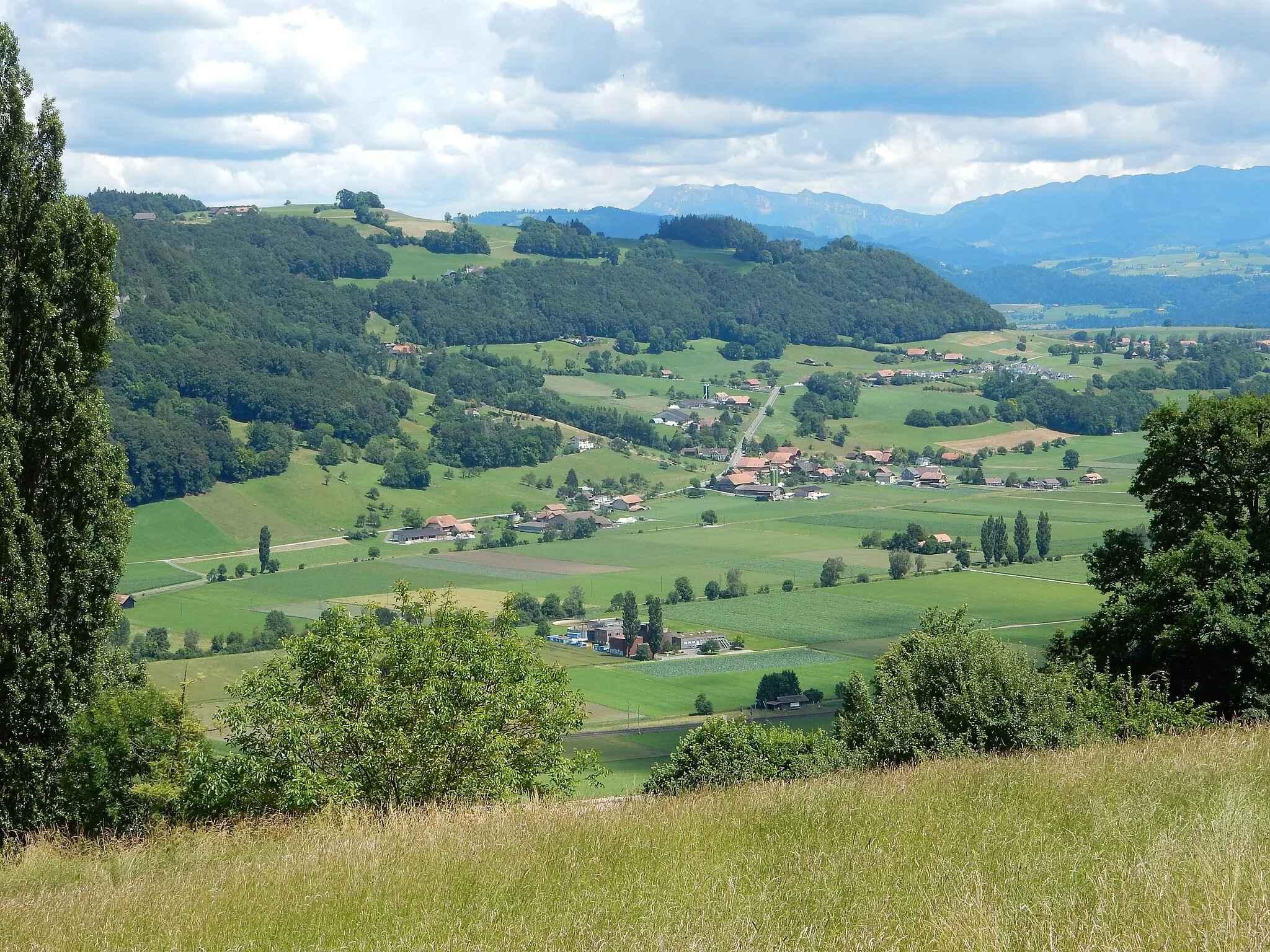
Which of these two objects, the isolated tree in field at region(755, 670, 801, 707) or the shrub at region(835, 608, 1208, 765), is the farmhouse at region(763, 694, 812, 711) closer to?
the isolated tree in field at region(755, 670, 801, 707)

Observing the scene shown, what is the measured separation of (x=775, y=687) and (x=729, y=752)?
2922 centimetres

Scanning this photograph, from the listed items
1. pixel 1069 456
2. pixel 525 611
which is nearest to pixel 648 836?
pixel 525 611

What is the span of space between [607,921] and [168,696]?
→ 1380 cm

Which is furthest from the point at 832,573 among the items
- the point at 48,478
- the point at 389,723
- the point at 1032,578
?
the point at 389,723

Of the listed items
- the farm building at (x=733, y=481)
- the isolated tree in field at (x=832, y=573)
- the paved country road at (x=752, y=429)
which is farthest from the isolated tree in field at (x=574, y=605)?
the paved country road at (x=752, y=429)

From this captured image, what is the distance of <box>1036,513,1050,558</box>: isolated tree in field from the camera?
277 feet

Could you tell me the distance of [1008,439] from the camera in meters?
152

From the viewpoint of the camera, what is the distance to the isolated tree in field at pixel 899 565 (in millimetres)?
82625

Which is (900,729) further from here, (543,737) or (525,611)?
(525,611)

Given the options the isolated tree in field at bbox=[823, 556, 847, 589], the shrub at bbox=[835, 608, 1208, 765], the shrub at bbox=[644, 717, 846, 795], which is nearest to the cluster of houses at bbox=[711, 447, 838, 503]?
the isolated tree in field at bbox=[823, 556, 847, 589]

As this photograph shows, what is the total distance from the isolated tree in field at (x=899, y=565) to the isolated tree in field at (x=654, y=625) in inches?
776

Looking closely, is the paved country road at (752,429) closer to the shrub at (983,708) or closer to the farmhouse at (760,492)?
the farmhouse at (760,492)

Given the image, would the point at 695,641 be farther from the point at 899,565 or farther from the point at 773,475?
the point at 773,475

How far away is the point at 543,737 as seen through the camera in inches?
567
